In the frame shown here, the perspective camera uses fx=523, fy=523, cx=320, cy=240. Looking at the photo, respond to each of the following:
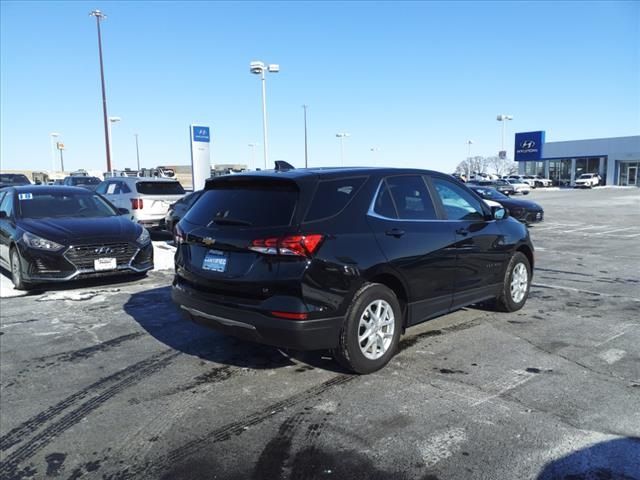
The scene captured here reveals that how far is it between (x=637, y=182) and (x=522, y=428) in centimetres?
6736

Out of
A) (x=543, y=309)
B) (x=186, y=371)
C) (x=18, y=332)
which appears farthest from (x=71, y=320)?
(x=543, y=309)

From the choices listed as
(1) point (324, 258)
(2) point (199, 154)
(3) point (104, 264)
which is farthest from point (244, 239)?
(2) point (199, 154)

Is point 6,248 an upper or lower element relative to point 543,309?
upper

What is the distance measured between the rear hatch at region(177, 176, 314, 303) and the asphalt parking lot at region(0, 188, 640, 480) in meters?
0.83

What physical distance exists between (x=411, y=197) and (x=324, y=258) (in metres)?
1.39

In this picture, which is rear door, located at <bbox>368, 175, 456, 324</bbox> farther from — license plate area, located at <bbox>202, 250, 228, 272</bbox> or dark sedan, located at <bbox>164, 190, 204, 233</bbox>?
dark sedan, located at <bbox>164, 190, 204, 233</bbox>


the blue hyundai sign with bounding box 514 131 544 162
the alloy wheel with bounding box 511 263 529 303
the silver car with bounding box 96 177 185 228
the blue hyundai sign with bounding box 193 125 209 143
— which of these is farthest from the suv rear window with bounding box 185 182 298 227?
the blue hyundai sign with bounding box 514 131 544 162

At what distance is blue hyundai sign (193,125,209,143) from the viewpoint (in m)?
18.0

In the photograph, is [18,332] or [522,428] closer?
[522,428]

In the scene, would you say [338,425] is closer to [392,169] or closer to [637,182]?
[392,169]

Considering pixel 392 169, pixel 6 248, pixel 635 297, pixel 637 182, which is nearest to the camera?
pixel 392 169

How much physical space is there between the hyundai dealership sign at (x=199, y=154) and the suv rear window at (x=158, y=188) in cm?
367

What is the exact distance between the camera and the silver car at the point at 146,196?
13266 mm

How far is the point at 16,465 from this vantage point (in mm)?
3123
